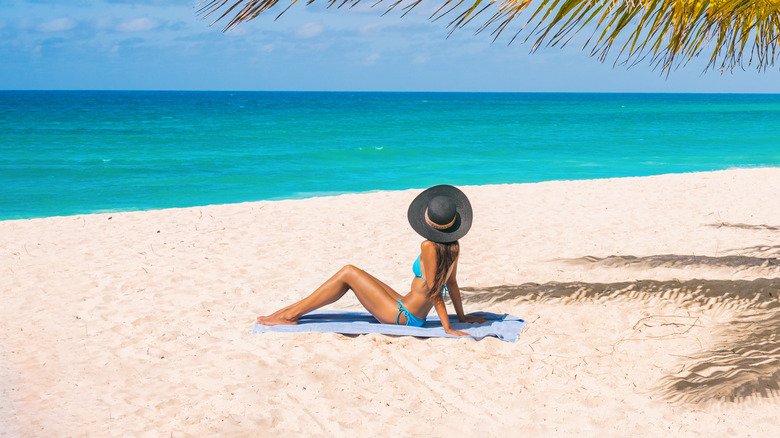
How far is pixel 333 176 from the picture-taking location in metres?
18.6

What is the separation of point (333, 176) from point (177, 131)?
16490 mm

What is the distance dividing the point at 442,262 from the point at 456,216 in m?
0.27

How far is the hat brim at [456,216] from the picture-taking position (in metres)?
3.83

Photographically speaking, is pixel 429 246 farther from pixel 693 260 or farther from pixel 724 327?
pixel 693 260

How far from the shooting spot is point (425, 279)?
3932mm

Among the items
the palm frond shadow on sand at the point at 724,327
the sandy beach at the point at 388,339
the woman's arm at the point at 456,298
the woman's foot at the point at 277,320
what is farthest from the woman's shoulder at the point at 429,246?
the palm frond shadow on sand at the point at 724,327

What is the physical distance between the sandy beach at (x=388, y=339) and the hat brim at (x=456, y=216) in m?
0.65

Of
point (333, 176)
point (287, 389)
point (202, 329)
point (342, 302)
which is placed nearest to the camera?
point (287, 389)

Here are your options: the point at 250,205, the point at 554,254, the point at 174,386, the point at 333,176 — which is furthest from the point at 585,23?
the point at 333,176

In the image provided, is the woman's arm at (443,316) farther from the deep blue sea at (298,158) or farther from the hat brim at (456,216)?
the deep blue sea at (298,158)

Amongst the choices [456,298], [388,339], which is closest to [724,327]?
[456,298]

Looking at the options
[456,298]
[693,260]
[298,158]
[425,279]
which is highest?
[298,158]

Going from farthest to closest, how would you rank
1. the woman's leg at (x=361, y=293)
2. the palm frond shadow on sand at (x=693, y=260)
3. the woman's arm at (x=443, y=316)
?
1. the palm frond shadow on sand at (x=693, y=260)
2. the woman's leg at (x=361, y=293)
3. the woman's arm at (x=443, y=316)

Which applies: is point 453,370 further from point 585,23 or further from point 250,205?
point 250,205
